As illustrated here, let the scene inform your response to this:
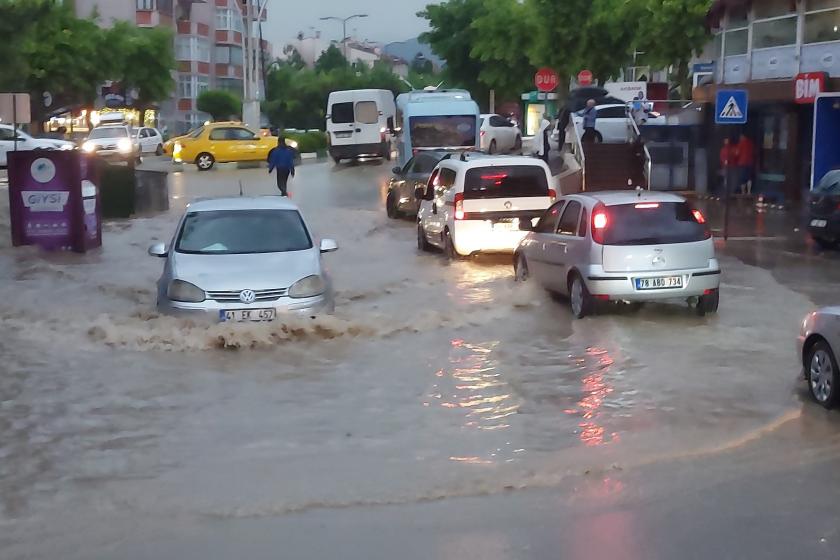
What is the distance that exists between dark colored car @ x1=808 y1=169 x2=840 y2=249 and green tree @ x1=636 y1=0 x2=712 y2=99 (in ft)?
53.7

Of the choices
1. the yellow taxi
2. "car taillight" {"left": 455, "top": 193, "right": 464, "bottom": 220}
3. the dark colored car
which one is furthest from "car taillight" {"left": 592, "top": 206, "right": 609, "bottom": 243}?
the yellow taxi

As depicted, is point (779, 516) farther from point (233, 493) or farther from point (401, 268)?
point (401, 268)

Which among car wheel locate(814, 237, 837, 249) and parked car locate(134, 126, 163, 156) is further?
parked car locate(134, 126, 163, 156)

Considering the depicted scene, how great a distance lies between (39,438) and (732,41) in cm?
2749

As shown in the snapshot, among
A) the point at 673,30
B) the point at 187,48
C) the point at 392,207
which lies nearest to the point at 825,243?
the point at 392,207

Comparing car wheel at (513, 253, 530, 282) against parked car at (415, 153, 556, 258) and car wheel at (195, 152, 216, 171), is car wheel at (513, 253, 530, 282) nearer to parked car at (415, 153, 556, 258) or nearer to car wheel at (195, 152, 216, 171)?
parked car at (415, 153, 556, 258)

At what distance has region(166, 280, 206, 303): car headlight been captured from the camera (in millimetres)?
12266

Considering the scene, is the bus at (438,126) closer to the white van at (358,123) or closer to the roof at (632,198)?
the white van at (358,123)

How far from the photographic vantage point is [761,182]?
1340 inches

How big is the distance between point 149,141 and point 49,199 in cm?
4063

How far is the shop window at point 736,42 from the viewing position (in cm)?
3253

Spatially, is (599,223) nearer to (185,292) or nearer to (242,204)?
(242,204)

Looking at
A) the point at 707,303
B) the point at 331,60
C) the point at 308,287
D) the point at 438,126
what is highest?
the point at 331,60

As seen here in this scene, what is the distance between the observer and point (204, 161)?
46625 mm
